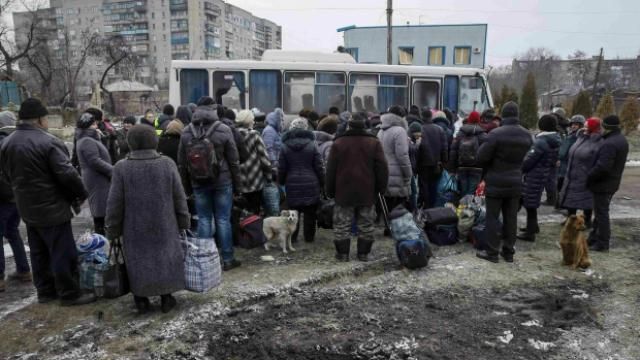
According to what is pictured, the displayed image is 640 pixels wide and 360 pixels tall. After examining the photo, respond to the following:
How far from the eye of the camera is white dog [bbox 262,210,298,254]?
605 cm

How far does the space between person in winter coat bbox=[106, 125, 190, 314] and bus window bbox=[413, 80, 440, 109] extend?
954 centimetres

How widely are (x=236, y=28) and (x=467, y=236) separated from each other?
84.4 m

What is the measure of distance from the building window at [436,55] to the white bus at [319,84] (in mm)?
20098

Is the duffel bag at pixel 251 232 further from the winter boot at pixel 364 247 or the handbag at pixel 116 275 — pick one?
the handbag at pixel 116 275

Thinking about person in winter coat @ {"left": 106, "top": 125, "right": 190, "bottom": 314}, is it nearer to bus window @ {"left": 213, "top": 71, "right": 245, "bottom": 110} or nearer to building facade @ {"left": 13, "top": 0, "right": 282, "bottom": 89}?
bus window @ {"left": 213, "top": 71, "right": 245, "bottom": 110}

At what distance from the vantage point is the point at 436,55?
3197cm

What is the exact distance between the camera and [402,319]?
4227mm

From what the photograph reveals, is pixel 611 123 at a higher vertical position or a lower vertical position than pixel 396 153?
higher

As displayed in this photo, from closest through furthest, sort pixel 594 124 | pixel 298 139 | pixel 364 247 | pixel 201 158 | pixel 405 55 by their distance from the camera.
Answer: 1. pixel 201 158
2. pixel 364 247
3. pixel 298 139
4. pixel 594 124
5. pixel 405 55

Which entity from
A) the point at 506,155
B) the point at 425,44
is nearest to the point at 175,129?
the point at 506,155

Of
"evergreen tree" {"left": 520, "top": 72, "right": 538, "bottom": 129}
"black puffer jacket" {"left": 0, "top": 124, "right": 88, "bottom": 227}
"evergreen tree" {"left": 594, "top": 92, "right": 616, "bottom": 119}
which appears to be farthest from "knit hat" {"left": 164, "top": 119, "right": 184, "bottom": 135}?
"evergreen tree" {"left": 520, "top": 72, "right": 538, "bottom": 129}

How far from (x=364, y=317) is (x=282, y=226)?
2.14 meters

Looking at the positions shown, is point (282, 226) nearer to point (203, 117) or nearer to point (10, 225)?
point (203, 117)

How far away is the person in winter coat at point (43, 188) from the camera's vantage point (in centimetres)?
420
